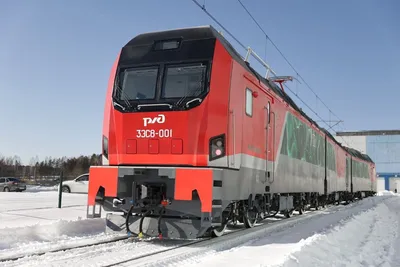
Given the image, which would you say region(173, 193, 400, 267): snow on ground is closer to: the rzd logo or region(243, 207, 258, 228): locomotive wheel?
region(243, 207, 258, 228): locomotive wheel

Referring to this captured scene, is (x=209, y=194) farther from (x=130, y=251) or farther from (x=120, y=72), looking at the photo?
(x=120, y=72)

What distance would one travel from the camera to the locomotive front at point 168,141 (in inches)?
276

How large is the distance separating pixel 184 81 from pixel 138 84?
98cm

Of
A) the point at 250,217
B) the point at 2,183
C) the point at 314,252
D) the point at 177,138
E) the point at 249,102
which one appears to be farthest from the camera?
the point at 2,183

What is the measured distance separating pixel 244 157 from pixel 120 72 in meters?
3.00

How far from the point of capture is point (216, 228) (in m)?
7.98

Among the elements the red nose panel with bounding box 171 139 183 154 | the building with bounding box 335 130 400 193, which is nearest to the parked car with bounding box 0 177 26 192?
the red nose panel with bounding box 171 139 183 154

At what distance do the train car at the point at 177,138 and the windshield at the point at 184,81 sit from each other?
2cm

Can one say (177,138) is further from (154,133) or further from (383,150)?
(383,150)


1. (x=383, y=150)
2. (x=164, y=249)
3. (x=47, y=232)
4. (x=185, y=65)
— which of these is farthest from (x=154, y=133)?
(x=383, y=150)

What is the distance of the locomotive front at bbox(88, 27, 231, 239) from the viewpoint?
23.0 ft

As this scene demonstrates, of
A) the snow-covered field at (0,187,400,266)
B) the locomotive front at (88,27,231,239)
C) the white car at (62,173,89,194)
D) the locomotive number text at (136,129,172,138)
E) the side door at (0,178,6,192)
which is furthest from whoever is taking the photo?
the side door at (0,178,6,192)

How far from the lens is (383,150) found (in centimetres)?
6694

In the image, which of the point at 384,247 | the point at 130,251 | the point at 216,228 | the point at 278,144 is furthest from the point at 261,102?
the point at 130,251
